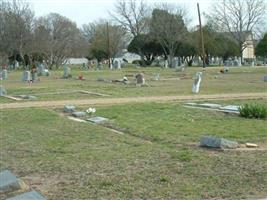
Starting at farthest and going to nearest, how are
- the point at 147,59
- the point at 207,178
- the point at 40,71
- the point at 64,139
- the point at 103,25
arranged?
1. the point at 103,25
2. the point at 147,59
3. the point at 40,71
4. the point at 64,139
5. the point at 207,178

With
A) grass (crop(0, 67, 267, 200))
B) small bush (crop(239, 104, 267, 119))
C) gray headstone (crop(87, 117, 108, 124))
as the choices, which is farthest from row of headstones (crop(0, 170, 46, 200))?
small bush (crop(239, 104, 267, 119))

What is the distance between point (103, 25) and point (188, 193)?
10076 cm

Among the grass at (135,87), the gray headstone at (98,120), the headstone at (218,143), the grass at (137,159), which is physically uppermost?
the headstone at (218,143)

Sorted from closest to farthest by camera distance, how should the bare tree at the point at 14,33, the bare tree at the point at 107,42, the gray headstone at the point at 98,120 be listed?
1. the gray headstone at the point at 98,120
2. the bare tree at the point at 14,33
3. the bare tree at the point at 107,42

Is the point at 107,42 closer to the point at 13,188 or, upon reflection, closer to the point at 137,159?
the point at 137,159

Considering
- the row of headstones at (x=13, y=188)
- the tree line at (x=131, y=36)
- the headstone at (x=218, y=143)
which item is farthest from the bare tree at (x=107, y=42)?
the row of headstones at (x=13, y=188)

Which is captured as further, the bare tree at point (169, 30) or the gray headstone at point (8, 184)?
the bare tree at point (169, 30)

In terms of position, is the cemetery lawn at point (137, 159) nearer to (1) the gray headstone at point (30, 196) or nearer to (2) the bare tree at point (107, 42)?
(1) the gray headstone at point (30, 196)

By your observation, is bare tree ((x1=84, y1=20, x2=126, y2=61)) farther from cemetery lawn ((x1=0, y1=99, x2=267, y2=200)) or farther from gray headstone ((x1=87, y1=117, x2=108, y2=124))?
cemetery lawn ((x1=0, y1=99, x2=267, y2=200))

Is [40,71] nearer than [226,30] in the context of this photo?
Yes

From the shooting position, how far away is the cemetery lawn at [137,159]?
620cm

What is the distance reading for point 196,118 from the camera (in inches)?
532

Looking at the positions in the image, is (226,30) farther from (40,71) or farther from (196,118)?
(196,118)

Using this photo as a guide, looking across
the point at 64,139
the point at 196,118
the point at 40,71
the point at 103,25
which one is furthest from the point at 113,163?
the point at 103,25
